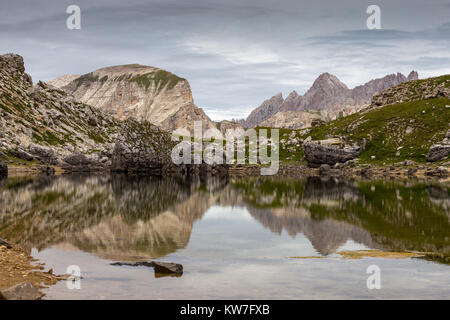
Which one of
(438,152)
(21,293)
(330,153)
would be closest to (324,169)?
(330,153)

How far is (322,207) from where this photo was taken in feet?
208

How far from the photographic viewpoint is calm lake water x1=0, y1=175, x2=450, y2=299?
24594 millimetres

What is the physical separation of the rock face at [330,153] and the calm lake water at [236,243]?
12121 cm

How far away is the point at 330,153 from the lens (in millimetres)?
192500

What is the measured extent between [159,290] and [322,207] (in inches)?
1678

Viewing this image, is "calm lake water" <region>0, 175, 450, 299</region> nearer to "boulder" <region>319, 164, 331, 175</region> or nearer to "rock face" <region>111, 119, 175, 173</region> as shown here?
"rock face" <region>111, 119, 175, 173</region>

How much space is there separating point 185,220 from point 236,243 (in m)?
13.6

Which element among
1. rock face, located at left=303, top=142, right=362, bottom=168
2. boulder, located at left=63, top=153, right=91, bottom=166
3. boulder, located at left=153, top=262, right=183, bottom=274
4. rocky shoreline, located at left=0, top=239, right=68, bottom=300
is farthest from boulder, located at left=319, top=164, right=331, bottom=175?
boulder, located at left=153, top=262, right=183, bottom=274

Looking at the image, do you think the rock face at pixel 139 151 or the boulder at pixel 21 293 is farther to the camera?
the rock face at pixel 139 151

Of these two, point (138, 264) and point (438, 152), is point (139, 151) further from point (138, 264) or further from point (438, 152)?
point (138, 264)

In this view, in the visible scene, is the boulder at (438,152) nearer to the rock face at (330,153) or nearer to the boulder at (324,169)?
the rock face at (330,153)

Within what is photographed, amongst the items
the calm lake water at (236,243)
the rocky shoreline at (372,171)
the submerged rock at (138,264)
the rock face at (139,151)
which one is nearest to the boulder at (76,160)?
the rock face at (139,151)

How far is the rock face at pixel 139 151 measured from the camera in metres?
171
